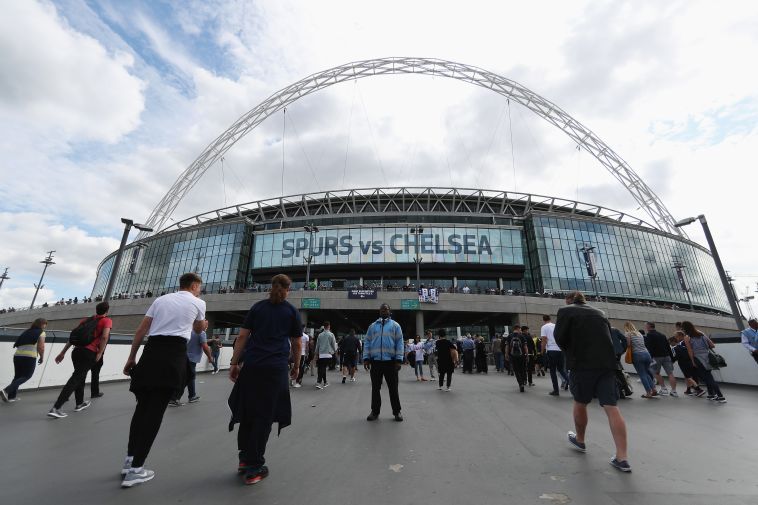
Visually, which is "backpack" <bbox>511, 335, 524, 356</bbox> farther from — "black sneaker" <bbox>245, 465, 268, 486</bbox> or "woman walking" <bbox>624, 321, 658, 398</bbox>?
"black sneaker" <bbox>245, 465, 268, 486</bbox>

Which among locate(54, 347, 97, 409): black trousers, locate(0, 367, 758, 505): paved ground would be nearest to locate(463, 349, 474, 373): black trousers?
locate(0, 367, 758, 505): paved ground

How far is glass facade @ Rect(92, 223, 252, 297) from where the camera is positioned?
50.8 meters

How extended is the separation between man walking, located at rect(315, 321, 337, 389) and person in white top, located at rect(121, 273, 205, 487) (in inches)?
258

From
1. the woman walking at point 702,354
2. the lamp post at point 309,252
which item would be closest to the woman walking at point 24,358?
the woman walking at point 702,354

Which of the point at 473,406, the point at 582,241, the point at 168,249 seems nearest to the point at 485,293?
the point at 582,241

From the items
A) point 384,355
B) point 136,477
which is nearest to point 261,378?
point 136,477

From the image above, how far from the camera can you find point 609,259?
49375 mm

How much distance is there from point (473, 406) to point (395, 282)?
147 ft

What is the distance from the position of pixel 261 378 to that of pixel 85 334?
448 cm

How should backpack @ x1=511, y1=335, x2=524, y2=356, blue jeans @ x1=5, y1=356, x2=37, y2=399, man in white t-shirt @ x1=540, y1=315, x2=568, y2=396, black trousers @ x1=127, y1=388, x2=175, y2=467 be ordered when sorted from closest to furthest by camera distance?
black trousers @ x1=127, y1=388, x2=175, y2=467, blue jeans @ x1=5, y1=356, x2=37, y2=399, man in white t-shirt @ x1=540, y1=315, x2=568, y2=396, backpack @ x1=511, y1=335, x2=524, y2=356

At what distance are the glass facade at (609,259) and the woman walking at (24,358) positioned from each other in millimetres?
48018

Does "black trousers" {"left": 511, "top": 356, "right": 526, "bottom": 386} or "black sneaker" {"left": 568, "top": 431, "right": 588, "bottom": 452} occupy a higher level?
"black trousers" {"left": 511, "top": 356, "right": 526, "bottom": 386}

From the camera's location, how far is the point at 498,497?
251cm

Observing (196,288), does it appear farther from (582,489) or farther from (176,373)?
(582,489)
